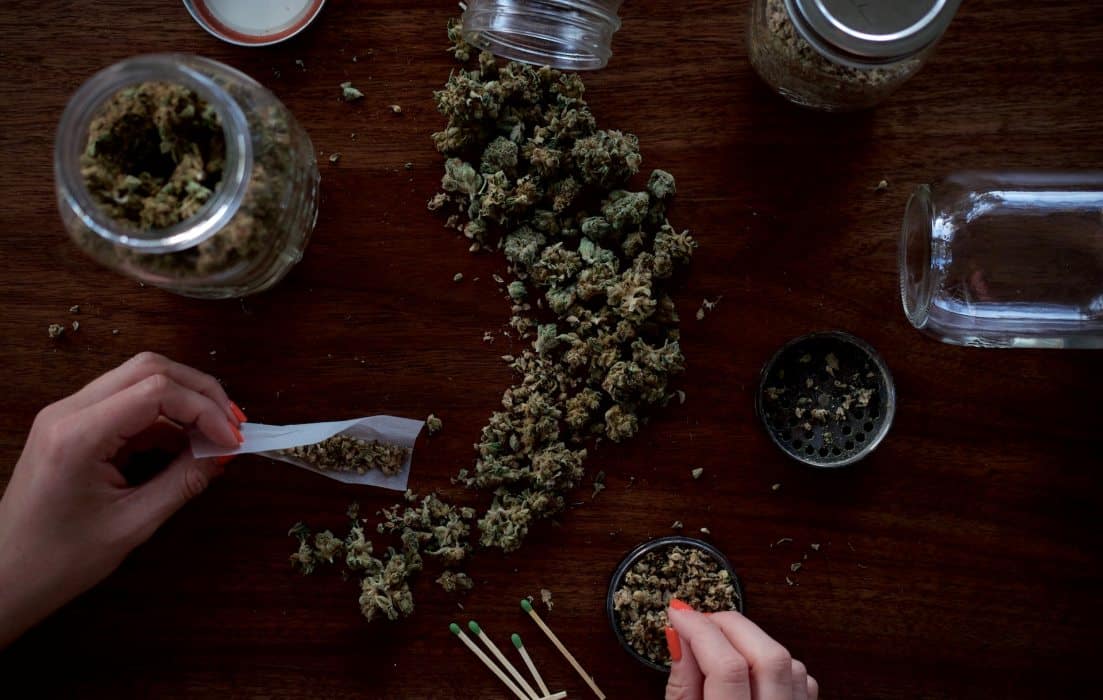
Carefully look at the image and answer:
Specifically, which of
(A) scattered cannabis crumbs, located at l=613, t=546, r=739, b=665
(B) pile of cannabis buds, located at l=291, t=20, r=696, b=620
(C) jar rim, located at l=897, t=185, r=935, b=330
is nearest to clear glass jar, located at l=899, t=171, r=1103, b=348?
(C) jar rim, located at l=897, t=185, r=935, b=330

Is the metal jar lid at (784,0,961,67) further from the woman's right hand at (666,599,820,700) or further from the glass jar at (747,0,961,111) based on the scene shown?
the woman's right hand at (666,599,820,700)

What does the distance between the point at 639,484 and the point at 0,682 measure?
1.01m

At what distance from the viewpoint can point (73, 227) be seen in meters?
1.03

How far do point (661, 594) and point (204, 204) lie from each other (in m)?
0.80

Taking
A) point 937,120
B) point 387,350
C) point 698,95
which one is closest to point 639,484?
point 387,350

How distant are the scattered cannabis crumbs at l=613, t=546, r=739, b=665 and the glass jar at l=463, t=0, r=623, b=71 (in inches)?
28.4

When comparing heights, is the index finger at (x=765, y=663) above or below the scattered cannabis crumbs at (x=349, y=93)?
below

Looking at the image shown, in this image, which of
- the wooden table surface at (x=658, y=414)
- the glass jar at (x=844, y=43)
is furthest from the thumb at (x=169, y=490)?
the glass jar at (x=844, y=43)

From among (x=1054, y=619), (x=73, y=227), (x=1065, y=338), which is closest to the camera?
(x=73, y=227)

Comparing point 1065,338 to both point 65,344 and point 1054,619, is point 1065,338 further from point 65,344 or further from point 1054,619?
point 65,344

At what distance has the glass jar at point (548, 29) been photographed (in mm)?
1119

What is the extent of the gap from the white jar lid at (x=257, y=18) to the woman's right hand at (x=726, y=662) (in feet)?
3.25

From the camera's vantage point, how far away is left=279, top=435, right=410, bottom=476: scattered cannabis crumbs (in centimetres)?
121

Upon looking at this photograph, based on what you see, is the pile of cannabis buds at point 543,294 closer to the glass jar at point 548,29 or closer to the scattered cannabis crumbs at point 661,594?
the glass jar at point 548,29
